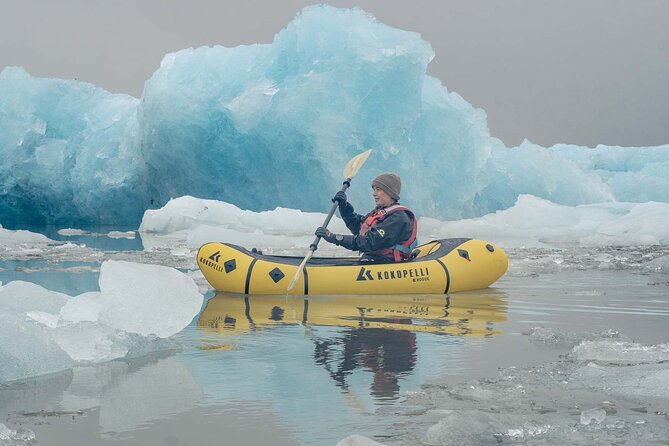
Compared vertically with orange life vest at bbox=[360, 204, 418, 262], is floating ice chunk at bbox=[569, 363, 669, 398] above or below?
below

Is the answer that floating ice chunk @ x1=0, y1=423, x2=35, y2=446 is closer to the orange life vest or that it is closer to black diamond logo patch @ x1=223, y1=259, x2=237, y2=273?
black diamond logo patch @ x1=223, y1=259, x2=237, y2=273

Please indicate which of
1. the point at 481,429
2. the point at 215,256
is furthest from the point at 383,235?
the point at 481,429

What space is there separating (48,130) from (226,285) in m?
15.2

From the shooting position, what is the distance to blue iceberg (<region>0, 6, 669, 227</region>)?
16562mm

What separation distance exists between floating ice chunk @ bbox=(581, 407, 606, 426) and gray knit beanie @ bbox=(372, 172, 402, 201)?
3940mm

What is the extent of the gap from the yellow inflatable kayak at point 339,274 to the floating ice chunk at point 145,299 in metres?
2.25

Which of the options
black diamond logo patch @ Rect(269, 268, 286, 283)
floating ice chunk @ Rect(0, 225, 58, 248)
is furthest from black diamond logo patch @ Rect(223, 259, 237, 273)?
floating ice chunk @ Rect(0, 225, 58, 248)

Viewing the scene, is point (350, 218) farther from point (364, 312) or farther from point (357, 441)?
point (357, 441)

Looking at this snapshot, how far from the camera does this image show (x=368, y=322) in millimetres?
5035

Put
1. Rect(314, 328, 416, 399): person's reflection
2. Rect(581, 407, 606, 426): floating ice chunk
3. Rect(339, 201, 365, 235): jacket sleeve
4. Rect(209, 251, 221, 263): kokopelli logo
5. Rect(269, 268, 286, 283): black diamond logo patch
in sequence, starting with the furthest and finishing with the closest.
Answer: Rect(339, 201, 365, 235): jacket sleeve
Rect(209, 251, 221, 263): kokopelli logo
Rect(269, 268, 286, 283): black diamond logo patch
Rect(314, 328, 416, 399): person's reflection
Rect(581, 407, 606, 426): floating ice chunk

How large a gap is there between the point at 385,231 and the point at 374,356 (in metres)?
2.65

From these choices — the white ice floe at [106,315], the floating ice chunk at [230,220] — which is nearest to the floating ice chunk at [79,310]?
the white ice floe at [106,315]

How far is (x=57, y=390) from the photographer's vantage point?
10.4 ft

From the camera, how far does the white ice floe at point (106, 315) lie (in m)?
3.53
